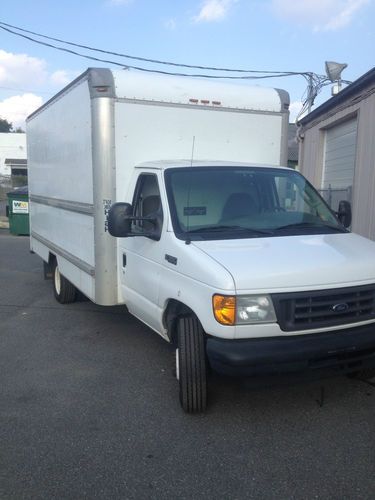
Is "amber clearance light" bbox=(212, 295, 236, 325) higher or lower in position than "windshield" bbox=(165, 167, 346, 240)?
lower

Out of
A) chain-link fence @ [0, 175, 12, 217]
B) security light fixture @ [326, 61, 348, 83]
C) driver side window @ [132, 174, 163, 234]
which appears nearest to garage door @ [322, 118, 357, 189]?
security light fixture @ [326, 61, 348, 83]

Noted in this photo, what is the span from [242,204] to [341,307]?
4.53 feet

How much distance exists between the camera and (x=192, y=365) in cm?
381

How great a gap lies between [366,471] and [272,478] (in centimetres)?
63

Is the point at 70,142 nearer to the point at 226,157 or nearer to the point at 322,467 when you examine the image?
the point at 226,157

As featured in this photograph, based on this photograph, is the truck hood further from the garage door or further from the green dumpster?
the green dumpster

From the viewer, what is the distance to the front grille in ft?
11.3

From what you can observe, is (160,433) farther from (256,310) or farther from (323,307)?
(323,307)

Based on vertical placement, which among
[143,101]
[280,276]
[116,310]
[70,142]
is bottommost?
[116,310]

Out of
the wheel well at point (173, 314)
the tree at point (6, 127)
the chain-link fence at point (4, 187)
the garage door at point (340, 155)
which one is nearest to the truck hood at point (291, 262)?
the wheel well at point (173, 314)

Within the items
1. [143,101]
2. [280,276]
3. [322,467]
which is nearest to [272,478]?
[322,467]

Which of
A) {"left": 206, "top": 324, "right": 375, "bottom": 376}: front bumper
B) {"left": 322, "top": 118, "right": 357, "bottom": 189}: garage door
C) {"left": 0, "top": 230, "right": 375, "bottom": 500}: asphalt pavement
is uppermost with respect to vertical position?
{"left": 322, "top": 118, "right": 357, "bottom": 189}: garage door

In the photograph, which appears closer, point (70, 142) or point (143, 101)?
point (143, 101)

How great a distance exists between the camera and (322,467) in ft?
10.6
